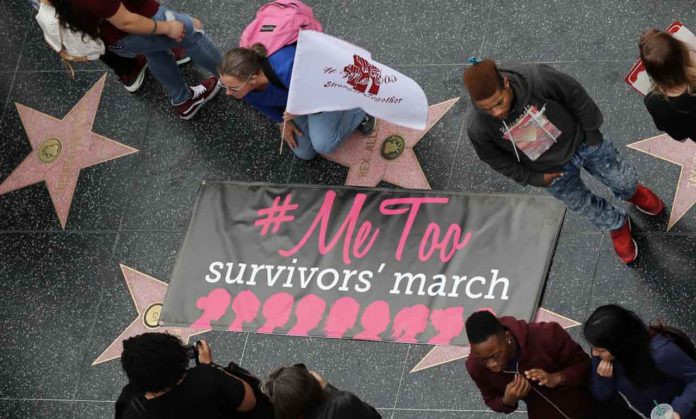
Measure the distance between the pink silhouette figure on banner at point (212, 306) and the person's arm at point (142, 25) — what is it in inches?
53.0

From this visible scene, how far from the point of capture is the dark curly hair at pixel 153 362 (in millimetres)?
3729

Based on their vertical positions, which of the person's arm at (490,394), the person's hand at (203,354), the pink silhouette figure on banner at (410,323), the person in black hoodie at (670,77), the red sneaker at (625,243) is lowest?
the pink silhouette figure on banner at (410,323)

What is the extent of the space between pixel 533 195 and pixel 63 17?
246cm

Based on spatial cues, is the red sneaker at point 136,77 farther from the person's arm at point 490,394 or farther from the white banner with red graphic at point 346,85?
the person's arm at point 490,394

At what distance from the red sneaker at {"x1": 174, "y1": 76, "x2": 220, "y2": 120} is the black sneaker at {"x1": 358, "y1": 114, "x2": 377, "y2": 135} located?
3.23 ft

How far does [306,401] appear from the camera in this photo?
3736 mm

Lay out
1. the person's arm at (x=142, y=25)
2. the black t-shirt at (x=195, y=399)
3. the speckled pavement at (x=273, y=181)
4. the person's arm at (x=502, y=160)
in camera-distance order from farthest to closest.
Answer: the person's arm at (x=142, y=25) < the speckled pavement at (x=273, y=181) < the person's arm at (x=502, y=160) < the black t-shirt at (x=195, y=399)

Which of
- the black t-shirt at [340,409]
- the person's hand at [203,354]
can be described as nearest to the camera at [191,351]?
the person's hand at [203,354]

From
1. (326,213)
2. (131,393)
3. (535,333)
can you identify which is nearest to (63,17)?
(326,213)

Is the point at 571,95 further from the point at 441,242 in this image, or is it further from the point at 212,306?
the point at 212,306

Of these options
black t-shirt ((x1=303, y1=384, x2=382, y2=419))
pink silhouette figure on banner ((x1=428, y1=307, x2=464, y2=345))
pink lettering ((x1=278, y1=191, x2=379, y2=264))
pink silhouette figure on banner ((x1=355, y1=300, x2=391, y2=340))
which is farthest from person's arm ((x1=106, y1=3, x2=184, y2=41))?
black t-shirt ((x1=303, y1=384, x2=382, y2=419))

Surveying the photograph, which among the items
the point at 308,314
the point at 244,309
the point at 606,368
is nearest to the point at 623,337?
the point at 606,368

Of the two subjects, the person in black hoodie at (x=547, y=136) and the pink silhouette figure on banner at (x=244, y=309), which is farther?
the pink silhouette figure on banner at (x=244, y=309)

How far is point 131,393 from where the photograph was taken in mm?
4023
